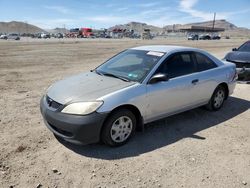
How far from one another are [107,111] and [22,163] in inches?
56.2

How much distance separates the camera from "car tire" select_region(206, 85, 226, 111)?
6086 mm

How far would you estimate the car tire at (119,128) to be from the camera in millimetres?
4105

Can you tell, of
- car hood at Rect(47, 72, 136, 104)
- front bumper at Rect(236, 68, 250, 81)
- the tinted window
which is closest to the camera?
car hood at Rect(47, 72, 136, 104)

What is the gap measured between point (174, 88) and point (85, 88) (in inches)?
65.2

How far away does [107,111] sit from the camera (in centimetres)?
398

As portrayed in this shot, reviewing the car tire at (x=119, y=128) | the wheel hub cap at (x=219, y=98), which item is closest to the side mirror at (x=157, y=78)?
the car tire at (x=119, y=128)

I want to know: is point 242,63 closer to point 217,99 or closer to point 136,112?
point 217,99

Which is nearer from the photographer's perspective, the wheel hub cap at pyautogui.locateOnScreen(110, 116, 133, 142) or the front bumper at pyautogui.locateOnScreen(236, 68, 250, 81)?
the wheel hub cap at pyautogui.locateOnScreen(110, 116, 133, 142)

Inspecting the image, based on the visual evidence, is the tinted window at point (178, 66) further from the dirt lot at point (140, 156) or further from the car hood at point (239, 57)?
the car hood at point (239, 57)

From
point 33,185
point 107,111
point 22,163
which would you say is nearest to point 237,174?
point 107,111

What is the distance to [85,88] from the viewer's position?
173 inches

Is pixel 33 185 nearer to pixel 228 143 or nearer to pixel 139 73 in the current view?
pixel 139 73

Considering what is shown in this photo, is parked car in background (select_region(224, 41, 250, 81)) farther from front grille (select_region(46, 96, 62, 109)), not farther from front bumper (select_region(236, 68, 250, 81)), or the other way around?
front grille (select_region(46, 96, 62, 109))

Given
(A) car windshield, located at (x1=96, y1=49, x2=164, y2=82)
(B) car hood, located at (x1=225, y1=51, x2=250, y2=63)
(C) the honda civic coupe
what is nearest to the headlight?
(C) the honda civic coupe
